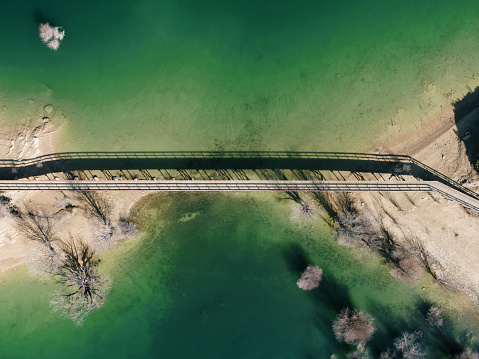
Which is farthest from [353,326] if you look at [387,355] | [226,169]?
[226,169]

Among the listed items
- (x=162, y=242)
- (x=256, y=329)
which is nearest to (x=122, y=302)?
(x=162, y=242)

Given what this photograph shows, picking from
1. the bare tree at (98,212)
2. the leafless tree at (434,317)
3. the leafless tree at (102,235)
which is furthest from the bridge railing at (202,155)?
the leafless tree at (434,317)

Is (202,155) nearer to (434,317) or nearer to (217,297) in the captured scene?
(217,297)

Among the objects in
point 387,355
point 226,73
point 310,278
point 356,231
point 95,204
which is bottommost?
point 387,355

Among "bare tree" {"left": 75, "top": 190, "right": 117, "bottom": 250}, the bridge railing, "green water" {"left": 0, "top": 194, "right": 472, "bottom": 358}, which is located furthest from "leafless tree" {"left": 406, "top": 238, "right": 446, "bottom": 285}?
"bare tree" {"left": 75, "top": 190, "right": 117, "bottom": 250}

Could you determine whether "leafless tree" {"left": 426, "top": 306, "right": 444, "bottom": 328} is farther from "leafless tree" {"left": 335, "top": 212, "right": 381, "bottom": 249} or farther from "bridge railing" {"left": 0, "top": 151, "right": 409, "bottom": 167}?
"bridge railing" {"left": 0, "top": 151, "right": 409, "bottom": 167}

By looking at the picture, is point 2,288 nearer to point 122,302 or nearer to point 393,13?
point 122,302
